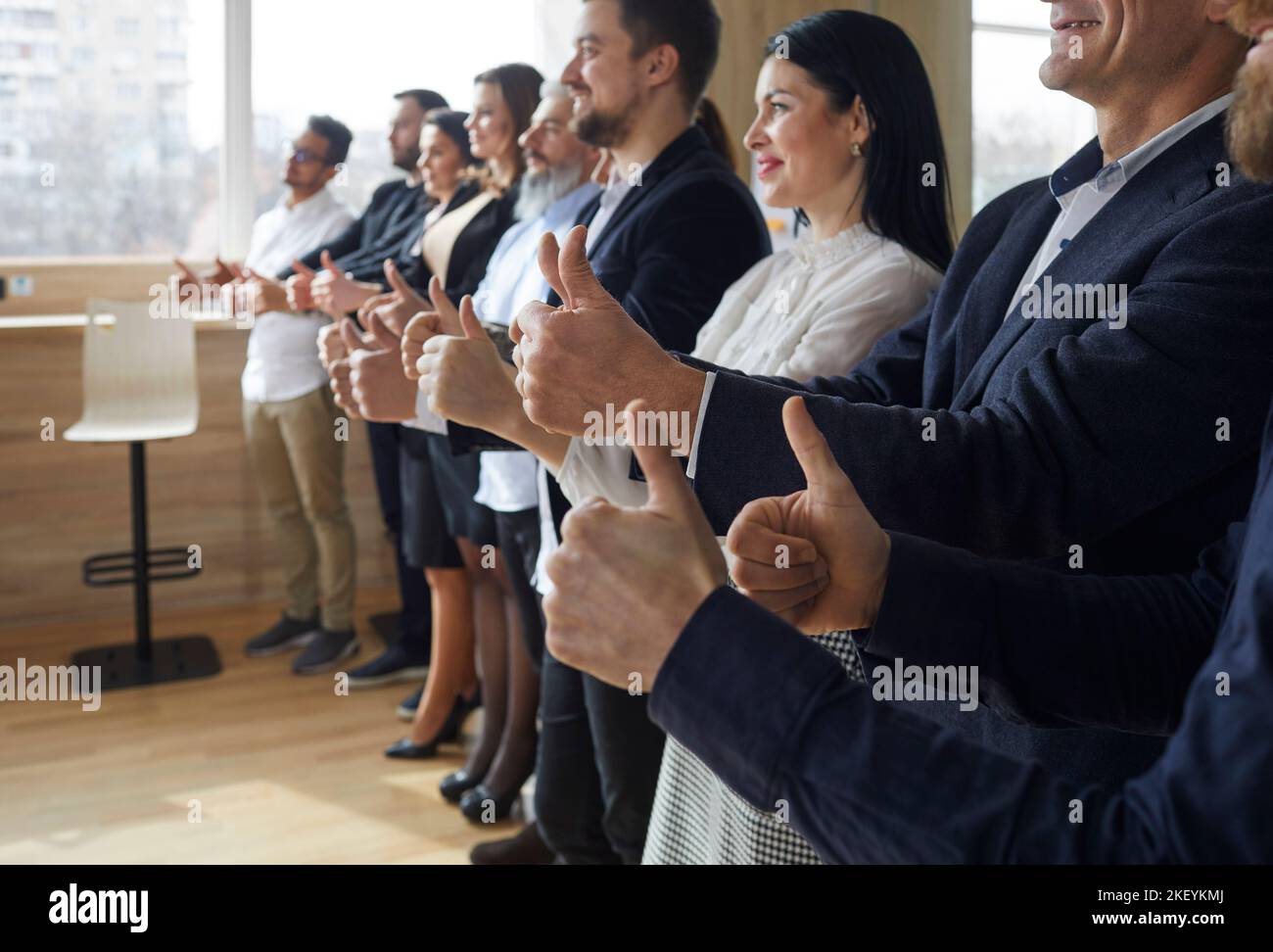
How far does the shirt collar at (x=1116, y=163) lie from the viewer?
1.20 metres

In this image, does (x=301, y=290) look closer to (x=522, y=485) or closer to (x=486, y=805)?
(x=522, y=485)

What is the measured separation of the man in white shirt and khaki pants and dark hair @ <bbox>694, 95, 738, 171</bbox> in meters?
1.88

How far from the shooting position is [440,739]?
129 inches

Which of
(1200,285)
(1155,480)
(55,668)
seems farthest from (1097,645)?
(55,668)

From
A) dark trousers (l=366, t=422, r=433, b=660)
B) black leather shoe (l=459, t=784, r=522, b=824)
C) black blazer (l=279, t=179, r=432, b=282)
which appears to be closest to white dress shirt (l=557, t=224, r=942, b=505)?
black leather shoe (l=459, t=784, r=522, b=824)

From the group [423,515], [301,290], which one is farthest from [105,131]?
[423,515]

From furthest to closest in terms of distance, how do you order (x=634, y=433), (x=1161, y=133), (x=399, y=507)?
(x=399, y=507)
(x=1161, y=133)
(x=634, y=433)

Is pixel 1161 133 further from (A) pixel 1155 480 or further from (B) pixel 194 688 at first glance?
(B) pixel 194 688

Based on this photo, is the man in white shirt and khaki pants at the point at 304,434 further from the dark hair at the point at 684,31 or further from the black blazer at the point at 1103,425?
the black blazer at the point at 1103,425

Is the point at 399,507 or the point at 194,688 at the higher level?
the point at 399,507

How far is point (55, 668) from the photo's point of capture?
395 cm

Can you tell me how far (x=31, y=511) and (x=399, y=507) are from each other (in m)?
1.31

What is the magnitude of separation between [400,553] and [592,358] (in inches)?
121

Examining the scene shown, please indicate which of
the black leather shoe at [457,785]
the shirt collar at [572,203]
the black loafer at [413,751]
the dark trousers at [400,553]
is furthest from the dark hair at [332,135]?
the black leather shoe at [457,785]
